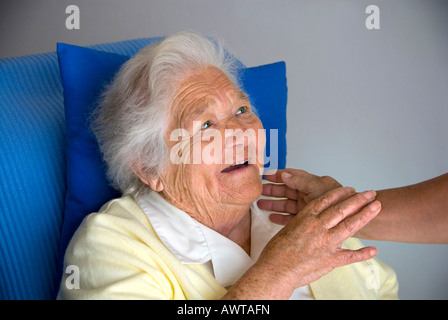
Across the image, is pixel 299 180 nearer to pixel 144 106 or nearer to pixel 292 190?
pixel 292 190

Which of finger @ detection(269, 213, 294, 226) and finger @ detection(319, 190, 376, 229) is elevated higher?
finger @ detection(319, 190, 376, 229)

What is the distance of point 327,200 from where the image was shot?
1398 mm

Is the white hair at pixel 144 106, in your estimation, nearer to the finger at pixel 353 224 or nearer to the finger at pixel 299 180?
the finger at pixel 299 180

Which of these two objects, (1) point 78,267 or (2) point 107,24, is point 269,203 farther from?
(2) point 107,24

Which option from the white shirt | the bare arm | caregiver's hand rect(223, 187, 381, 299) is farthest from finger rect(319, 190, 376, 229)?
the white shirt

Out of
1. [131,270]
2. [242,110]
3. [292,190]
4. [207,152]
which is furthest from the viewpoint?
[292,190]

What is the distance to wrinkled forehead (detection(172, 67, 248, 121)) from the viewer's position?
150cm

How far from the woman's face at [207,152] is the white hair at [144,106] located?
0.04 meters

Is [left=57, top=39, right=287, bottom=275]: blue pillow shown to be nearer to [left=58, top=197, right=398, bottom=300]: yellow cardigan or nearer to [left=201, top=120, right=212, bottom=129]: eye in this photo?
[left=58, top=197, right=398, bottom=300]: yellow cardigan

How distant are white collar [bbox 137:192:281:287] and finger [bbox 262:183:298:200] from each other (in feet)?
0.75

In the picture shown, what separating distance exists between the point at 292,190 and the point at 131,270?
695mm

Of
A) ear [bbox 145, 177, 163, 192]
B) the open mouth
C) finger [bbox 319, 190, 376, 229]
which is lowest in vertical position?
finger [bbox 319, 190, 376, 229]

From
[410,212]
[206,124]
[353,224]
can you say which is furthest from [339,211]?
[206,124]

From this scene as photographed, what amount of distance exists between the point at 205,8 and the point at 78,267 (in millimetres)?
1775
